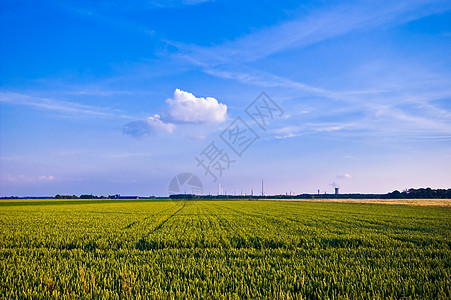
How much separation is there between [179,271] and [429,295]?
591 centimetres

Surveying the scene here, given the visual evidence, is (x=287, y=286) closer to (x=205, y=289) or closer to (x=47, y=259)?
(x=205, y=289)

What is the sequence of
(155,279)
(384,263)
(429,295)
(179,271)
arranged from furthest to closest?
(384,263)
(179,271)
(155,279)
(429,295)

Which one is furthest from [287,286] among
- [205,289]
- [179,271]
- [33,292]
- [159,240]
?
[159,240]

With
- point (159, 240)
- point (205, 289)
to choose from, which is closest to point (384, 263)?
point (205, 289)

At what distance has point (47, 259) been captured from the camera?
8.66 meters

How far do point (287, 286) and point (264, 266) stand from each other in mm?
1654

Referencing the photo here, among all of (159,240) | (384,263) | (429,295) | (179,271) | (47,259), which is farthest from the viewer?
(159,240)

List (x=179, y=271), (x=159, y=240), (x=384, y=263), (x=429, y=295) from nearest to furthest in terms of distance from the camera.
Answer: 1. (x=429, y=295)
2. (x=179, y=271)
3. (x=384, y=263)
4. (x=159, y=240)

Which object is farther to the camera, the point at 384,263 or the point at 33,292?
the point at 384,263

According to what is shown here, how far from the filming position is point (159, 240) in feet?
38.8

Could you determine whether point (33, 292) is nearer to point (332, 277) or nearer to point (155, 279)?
point (155, 279)

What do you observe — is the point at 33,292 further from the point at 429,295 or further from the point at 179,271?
the point at 429,295

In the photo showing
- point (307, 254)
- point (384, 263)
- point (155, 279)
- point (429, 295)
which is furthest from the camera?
point (307, 254)

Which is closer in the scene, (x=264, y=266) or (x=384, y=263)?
(x=264, y=266)
